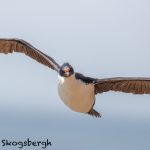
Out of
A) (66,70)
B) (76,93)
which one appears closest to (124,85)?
(76,93)

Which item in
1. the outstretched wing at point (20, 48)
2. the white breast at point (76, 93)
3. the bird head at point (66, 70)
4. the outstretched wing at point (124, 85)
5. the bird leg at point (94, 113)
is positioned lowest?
the bird leg at point (94, 113)

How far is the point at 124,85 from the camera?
33.6 feet

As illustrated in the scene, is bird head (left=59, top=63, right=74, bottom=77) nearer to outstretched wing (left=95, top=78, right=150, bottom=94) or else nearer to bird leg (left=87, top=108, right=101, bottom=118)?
outstretched wing (left=95, top=78, right=150, bottom=94)

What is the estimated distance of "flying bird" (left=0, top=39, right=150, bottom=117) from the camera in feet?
30.8

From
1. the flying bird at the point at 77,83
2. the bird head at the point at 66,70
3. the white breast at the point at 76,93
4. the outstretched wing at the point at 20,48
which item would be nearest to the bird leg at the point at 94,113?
the flying bird at the point at 77,83

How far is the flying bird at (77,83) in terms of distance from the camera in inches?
369

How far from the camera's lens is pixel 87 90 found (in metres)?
9.72

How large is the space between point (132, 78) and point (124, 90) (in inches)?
20.4

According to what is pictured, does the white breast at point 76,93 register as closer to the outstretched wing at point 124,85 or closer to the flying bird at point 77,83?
the flying bird at point 77,83

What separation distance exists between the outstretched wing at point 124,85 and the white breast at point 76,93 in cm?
28

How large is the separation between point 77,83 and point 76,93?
18cm

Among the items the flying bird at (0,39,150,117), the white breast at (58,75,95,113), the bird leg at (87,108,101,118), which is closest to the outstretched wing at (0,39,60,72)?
the flying bird at (0,39,150,117)

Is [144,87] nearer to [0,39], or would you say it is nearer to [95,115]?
[95,115]

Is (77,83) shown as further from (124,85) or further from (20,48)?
(20,48)
